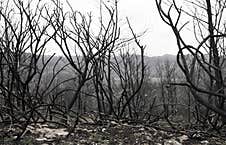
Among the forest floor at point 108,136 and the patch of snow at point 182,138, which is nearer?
the forest floor at point 108,136

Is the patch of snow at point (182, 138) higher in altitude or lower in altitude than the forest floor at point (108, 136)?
lower

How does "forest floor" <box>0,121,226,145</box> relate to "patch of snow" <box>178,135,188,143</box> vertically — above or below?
above

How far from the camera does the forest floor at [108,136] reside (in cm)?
417

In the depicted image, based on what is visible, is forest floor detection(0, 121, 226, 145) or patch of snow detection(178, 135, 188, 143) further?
patch of snow detection(178, 135, 188, 143)

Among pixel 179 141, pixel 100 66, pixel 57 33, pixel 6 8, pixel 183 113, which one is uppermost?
pixel 6 8

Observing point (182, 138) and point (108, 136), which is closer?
point (108, 136)

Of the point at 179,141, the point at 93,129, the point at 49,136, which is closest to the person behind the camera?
the point at 49,136

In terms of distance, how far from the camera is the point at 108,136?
461 cm

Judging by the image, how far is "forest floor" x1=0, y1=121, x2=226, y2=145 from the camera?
13.7 feet

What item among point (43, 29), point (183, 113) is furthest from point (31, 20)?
point (183, 113)

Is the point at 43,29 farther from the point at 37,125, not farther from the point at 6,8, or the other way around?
the point at 37,125

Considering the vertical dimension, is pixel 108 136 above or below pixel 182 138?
above

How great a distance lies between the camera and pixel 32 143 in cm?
397

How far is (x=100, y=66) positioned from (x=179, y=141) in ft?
10.7
